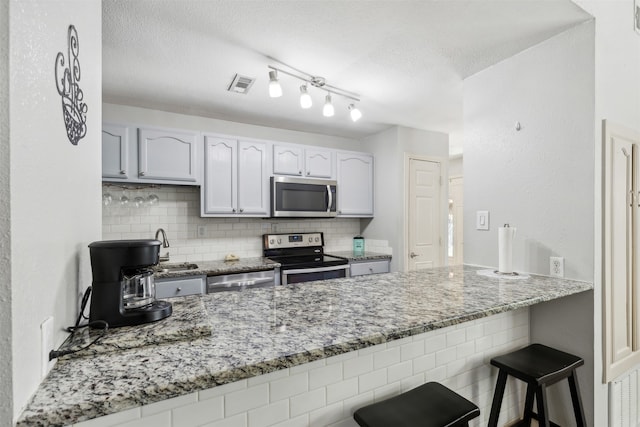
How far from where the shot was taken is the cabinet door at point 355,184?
389 cm

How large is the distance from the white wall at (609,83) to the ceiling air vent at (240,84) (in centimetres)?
204

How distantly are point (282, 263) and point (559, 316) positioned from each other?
2252 millimetres

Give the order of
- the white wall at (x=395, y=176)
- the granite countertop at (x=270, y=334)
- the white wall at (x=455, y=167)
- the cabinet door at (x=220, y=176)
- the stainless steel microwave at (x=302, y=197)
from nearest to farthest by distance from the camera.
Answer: the granite countertop at (x=270, y=334) < the cabinet door at (x=220, y=176) < the stainless steel microwave at (x=302, y=197) < the white wall at (x=395, y=176) < the white wall at (x=455, y=167)

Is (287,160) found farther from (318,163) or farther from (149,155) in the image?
(149,155)

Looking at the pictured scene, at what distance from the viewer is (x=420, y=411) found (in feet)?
3.85

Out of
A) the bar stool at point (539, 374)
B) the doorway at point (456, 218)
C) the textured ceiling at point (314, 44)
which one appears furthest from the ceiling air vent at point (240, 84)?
the doorway at point (456, 218)

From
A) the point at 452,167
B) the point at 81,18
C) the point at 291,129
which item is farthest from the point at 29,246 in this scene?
the point at 452,167

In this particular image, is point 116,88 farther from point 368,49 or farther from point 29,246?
point 29,246

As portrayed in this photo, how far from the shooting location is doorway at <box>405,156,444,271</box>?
3.89m

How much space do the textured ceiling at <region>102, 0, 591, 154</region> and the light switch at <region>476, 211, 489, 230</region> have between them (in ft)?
3.38

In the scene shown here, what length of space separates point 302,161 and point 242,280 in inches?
58.4

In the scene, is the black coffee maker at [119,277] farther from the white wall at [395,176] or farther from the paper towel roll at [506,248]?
the white wall at [395,176]

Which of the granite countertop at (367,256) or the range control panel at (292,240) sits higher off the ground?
the range control panel at (292,240)

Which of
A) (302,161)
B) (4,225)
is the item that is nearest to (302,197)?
(302,161)
